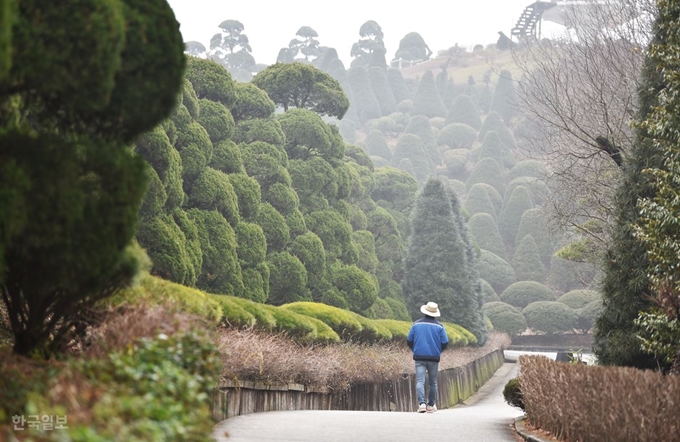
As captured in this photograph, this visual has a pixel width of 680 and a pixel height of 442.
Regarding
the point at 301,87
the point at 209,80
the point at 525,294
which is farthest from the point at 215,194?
the point at 525,294

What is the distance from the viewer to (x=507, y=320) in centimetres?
5453

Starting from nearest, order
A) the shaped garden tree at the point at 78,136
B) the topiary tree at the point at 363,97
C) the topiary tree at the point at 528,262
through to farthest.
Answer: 1. the shaped garden tree at the point at 78,136
2. the topiary tree at the point at 528,262
3. the topiary tree at the point at 363,97

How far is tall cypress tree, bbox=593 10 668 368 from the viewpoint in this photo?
13266mm

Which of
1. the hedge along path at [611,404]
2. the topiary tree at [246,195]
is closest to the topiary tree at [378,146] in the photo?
the topiary tree at [246,195]

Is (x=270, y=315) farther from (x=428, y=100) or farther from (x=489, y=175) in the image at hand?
(x=428, y=100)

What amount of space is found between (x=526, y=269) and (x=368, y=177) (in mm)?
29937

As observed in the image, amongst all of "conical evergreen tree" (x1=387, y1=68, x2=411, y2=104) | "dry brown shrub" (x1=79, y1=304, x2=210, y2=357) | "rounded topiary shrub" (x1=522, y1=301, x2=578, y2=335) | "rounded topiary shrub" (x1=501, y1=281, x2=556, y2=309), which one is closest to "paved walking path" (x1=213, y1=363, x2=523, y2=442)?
"dry brown shrub" (x1=79, y1=304, x2=210, y2=357)

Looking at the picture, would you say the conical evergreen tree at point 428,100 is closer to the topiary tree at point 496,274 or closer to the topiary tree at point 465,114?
the topiary tree at point 465,114

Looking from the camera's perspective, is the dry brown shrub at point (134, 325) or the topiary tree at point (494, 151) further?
the topiary tree at point (494, 151)

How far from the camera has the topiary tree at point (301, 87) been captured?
31922 mm

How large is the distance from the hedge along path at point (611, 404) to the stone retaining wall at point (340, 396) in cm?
425

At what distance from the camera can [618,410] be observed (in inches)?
341

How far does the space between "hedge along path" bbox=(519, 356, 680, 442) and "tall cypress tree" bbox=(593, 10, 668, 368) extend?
9.35 ft

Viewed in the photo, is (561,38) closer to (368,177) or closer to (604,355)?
(604,355)
